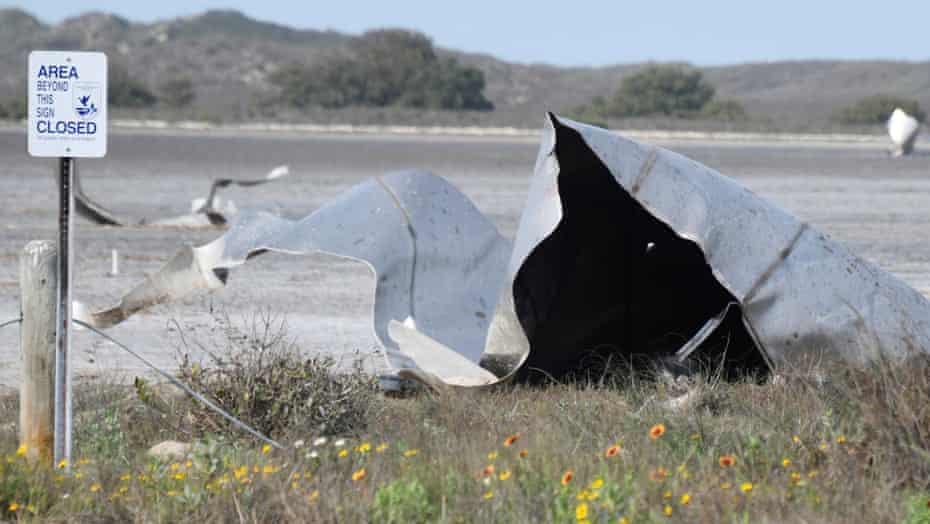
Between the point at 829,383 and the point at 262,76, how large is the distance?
13102 centimetres

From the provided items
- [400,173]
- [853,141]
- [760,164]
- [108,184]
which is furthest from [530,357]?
[853,141]

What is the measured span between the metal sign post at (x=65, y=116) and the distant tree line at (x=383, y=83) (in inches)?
3583

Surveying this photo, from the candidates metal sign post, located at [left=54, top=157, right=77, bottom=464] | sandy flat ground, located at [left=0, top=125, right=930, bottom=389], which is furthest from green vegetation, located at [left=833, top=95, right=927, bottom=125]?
metal sign post, located at [left=54, top=157, right=77, bottom=464]

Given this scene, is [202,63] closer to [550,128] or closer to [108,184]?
[108,184]

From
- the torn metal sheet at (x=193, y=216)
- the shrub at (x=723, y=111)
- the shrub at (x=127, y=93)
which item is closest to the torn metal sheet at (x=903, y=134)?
the torn metal sheet at (x=193, y=216)

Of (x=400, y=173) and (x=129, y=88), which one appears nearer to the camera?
(x=400, y=173)

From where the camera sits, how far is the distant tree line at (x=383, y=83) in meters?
99.2

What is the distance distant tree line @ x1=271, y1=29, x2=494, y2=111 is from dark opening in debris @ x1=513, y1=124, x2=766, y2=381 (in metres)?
87.8

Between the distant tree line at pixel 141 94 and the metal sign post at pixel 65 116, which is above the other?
the metal sign post at pixel 65 116

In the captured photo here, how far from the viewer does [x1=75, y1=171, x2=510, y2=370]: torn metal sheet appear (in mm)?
9648

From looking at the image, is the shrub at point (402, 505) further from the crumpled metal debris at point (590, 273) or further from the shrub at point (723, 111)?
the shrub at point (723, 111)

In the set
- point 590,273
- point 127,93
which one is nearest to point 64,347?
point 590,273

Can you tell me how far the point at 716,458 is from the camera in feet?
22.2

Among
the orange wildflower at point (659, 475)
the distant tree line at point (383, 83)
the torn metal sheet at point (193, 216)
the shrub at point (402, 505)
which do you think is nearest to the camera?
the shrub at point (402, 505)
